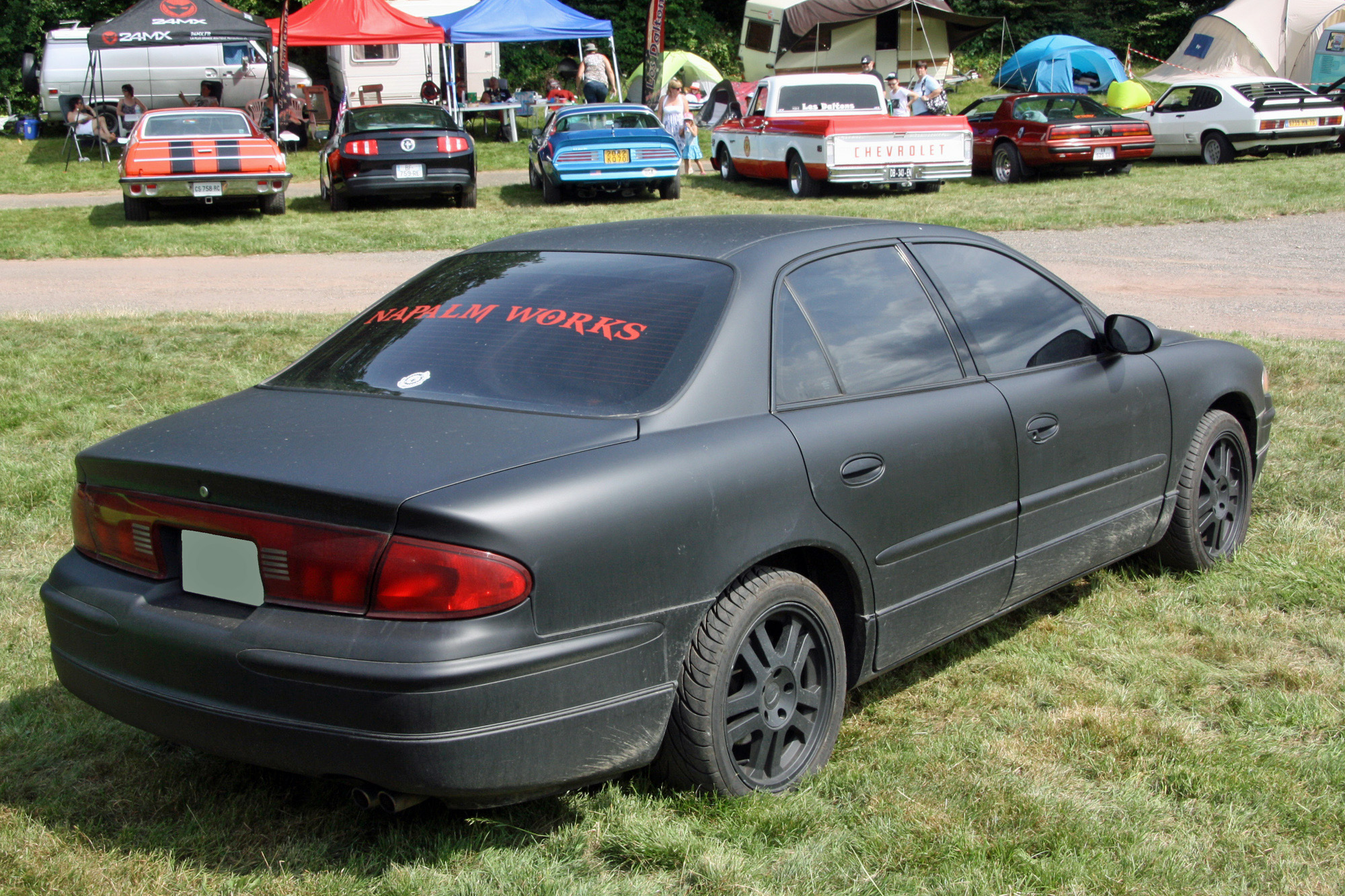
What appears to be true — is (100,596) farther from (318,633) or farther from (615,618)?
(615,618)

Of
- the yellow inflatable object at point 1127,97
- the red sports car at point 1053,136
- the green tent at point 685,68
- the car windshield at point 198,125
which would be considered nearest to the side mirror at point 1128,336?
the car windshield at point 198,125

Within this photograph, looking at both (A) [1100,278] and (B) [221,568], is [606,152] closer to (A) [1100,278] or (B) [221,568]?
(A) [1100,278]

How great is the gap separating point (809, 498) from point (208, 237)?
12533 millimetres

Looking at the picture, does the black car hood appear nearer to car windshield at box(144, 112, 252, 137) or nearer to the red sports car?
car windshield at box(144, 112, 252, 137)

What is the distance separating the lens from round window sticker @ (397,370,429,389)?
126 inches

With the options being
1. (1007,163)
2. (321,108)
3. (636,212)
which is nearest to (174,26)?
(636,212)

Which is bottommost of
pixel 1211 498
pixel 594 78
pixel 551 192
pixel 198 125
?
pixel 1211 498

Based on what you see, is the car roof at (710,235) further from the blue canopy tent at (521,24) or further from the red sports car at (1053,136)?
the blue canopy tent at (521,24)

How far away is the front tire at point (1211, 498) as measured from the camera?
14.9ft

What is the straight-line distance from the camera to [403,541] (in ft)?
8.22

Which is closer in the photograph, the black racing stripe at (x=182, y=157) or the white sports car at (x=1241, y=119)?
the black racing stripe at (x=182, y=157)

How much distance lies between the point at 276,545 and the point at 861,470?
144 centimetres

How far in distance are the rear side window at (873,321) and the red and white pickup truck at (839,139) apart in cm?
1298

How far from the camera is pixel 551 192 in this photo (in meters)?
17.3
